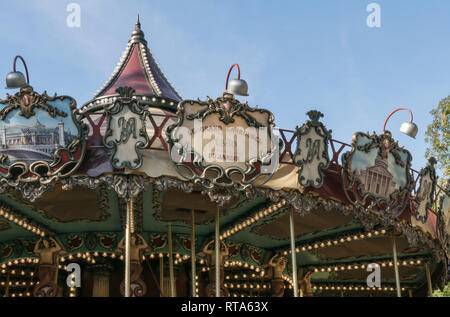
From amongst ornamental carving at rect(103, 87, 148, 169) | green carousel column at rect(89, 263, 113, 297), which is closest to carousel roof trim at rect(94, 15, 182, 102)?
green carousel column at rect(89, 263, 113, 297)

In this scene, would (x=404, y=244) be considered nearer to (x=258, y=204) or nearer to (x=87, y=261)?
(x=258, y=204)

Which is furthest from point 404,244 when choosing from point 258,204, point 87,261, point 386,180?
point 87,261

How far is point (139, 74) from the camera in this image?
18016mm

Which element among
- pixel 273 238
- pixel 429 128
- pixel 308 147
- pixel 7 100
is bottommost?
pixel 273 238

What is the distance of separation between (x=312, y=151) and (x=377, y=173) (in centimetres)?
180

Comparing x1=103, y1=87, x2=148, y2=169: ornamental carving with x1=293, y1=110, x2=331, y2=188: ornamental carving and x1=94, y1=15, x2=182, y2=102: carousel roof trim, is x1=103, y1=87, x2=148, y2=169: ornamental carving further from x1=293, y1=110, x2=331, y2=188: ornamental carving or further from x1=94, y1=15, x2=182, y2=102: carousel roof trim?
x1=94, y1=15, x2=182, y2=102: carousel roof trim

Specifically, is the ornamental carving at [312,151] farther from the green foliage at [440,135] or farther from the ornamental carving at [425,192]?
the green foliage at [440,135]

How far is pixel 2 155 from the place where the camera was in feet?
38.1

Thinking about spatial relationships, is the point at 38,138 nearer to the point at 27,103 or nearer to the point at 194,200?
the point at 27,103

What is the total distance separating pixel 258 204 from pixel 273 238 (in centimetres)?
229

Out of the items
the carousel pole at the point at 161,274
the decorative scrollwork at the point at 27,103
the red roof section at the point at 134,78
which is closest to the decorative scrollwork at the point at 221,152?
the decorative scrollwork at the point at 27,103

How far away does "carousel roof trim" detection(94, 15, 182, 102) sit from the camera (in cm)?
1730

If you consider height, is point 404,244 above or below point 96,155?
below
